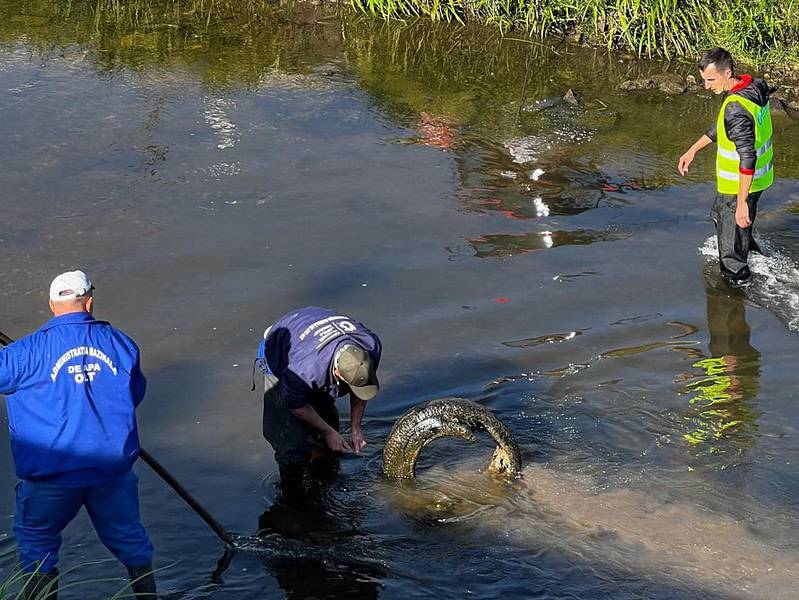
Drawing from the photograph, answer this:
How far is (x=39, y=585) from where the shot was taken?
5.20 meters

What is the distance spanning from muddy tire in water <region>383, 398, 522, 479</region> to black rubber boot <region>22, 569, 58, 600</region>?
6.85 ft

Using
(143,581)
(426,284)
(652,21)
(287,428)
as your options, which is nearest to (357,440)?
(287,428)

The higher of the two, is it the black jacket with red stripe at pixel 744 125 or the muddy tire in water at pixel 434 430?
the black jacket with red stripe at pixel 744 125

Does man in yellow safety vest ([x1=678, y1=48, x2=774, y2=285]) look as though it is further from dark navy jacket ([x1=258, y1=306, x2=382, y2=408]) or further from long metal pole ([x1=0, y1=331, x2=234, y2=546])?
long metal pole ([x1=0, y1=331, x2=234, y2=546])

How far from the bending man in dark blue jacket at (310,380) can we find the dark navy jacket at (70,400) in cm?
119

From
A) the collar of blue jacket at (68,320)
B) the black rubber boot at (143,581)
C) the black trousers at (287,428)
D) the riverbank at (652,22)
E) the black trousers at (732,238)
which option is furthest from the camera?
the riverbank at (652,22)

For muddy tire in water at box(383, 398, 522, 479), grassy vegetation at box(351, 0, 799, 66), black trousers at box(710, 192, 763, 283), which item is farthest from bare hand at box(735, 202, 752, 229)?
grassy vegetation at box(351, 0, 799, 66)

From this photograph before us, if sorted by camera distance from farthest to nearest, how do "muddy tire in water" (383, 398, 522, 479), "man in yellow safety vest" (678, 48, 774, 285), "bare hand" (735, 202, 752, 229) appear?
"bare hand" (735, 202, 752, 229)
"man in yellow safety vest" (678, 48, 774, 285)
"muddy tire in water" (383, 398, 522, 479)

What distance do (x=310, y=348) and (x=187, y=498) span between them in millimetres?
990

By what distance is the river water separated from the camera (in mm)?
6191

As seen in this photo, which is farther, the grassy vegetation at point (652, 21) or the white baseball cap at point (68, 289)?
the grassy vegetation at point (652, 21)

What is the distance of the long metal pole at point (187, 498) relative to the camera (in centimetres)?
545

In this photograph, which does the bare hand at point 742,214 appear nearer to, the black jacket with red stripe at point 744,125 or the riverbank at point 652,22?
the black jacket with red stripe at point 744,125

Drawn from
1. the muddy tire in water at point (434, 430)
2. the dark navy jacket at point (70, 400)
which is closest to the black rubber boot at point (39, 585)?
the dark navy jacket at point (70, 400)
